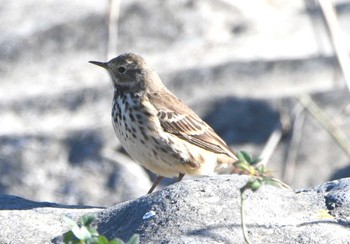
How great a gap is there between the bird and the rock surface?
2.31m

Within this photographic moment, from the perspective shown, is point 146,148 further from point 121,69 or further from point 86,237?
point 86,237

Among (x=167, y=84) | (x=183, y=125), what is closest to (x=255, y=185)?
(x=183, y=125)

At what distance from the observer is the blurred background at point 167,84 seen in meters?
11.6

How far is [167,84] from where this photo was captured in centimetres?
1256

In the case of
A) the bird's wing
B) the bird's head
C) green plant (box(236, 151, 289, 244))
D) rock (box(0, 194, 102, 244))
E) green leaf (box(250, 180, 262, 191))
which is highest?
green leaf (box(250, 180, 262, 191))

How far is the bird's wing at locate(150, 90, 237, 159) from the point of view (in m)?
9.21

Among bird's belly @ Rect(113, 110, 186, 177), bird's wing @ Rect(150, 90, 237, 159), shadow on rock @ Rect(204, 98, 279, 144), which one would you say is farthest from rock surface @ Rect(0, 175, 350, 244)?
shadow on rock @ Rect(204, 98, 279, 144)

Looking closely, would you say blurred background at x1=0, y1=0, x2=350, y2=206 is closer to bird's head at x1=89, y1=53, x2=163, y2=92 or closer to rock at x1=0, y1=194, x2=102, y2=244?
bird's head at x1=89, y1=53, x2=163, y2=92

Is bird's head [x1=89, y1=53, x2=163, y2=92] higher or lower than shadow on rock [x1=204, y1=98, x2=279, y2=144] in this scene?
higher

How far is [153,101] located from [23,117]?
3.48m

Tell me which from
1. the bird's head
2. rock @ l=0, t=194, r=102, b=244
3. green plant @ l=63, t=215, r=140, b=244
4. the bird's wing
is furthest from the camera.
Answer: the bird's head

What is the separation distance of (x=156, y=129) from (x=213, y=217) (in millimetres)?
3162

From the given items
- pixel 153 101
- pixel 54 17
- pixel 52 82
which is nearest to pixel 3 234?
pixel 153 101

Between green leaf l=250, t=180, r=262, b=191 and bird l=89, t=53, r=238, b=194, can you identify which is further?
bird l=89, t=53, r=238, b=194
